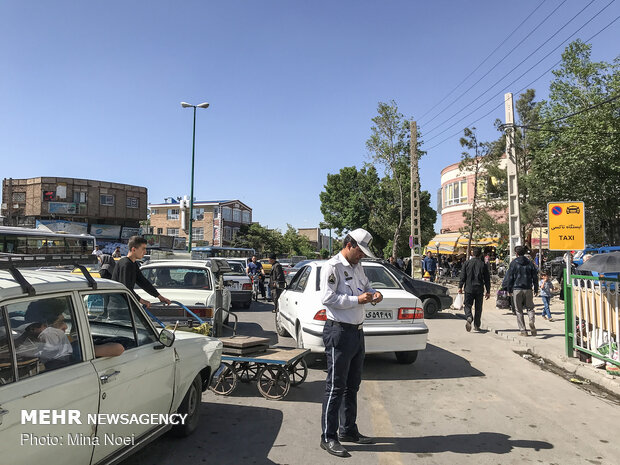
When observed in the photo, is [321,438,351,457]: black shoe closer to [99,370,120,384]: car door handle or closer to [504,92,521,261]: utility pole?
[99,370,120,384]: car door handle

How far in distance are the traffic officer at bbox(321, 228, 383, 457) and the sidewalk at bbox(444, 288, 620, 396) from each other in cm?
408

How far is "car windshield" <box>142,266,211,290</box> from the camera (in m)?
8.40

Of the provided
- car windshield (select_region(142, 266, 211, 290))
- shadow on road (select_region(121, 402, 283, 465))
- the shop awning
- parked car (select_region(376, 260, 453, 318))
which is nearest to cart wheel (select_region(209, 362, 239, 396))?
shadow on road (select_region(121, 402, 283, 465))

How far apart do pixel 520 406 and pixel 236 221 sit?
70862 millimetres

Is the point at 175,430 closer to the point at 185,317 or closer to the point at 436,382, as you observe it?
the point at 185,317

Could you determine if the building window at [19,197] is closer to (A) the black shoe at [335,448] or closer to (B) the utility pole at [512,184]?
(B) the utility pole at [512,184]

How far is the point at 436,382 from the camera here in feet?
20.8

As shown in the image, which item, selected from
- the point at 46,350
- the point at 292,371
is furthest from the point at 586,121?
the point at 46,350

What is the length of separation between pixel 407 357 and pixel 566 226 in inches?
171

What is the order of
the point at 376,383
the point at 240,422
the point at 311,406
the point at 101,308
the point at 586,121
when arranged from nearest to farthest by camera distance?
the point at 101,308
the point at 240,422
the point at 311,406
the point at 376,383
the point at 586,121

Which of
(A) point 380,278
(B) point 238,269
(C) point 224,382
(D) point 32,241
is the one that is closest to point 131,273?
(C) point 224,382

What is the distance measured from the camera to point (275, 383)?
5379mm

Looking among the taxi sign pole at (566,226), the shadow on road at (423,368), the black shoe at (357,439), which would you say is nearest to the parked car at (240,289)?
the shadow on road at (423,368)

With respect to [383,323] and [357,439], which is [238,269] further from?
[357,439]
